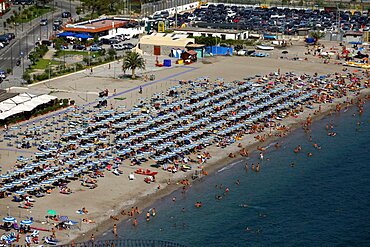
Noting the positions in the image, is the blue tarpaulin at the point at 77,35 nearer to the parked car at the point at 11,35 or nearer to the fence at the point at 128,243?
the parked car at the point at 11,35

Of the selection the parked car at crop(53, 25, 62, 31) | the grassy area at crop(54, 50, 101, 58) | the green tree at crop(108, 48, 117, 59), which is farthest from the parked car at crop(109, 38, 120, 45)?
the parked car at crop(53, 25, 62, 31)

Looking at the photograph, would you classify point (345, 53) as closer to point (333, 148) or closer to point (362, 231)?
point (333, 148)

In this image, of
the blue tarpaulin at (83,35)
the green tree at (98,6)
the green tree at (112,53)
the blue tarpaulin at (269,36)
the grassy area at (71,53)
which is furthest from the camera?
the green tree at (98,6)

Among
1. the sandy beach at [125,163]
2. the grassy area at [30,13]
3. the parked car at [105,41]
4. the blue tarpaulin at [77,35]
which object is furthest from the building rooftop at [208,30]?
the grassy area at [30,13]

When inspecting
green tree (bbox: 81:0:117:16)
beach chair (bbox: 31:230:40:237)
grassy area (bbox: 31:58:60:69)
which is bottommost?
beach chair (bbox: 31:230:40:237)

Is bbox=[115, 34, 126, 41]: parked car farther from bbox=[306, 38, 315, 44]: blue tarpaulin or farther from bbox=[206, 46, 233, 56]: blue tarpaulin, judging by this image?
bbox=[306, 38, 315, 44]: blue tarpaulin

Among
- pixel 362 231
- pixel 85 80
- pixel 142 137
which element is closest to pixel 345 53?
pixel 85 80
